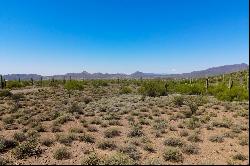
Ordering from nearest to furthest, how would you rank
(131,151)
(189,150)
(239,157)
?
(239,157)
(131,151)
(189,150)

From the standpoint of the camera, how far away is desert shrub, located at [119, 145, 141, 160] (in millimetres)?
12741

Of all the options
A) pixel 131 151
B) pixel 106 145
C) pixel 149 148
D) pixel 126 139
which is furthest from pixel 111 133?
pixel 131 151

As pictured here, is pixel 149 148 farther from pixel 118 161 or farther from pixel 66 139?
pixel 66 139

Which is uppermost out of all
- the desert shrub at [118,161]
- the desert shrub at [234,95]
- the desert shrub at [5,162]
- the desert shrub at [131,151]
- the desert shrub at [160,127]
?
the desert shrub at [234,95]

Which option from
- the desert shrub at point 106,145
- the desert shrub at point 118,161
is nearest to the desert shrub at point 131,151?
the desert shrub at point 106,145

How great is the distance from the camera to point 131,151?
13.4 meters

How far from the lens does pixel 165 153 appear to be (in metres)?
12.9

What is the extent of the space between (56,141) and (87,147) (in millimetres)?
2040

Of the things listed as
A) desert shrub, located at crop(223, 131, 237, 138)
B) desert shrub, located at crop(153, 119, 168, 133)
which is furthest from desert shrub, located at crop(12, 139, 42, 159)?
desert shrub, located at crop(223, 131, 237, 138)

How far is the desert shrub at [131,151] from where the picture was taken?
12741 mm

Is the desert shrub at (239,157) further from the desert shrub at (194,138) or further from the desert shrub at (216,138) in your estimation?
the desert shrub at (194,138)

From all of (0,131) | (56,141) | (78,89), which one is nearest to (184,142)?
(56,141)

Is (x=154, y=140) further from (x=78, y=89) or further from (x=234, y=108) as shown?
(x=78, y=89)

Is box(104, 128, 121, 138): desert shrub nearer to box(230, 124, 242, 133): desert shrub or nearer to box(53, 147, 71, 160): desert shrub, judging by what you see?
box(53, 147, 71, 160): desert shrub
